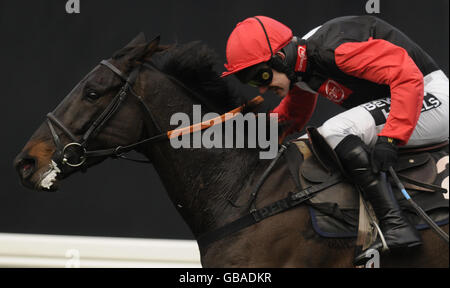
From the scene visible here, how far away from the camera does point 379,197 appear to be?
2.59 metres

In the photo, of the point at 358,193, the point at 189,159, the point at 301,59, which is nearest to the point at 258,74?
the point at 301,59

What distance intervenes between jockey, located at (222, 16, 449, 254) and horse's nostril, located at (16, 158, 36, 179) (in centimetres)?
118

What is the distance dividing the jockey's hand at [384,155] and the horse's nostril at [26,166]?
5.78 ft

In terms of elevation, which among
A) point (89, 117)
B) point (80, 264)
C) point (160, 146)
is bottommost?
point (80, 264)

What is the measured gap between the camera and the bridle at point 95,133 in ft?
9.10

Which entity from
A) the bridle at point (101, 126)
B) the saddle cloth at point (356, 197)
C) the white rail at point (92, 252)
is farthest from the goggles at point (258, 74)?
the white rail at point (92, 252)

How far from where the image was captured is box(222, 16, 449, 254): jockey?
261 centimetres

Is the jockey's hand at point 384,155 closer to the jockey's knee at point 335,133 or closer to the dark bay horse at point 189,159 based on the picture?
the jockey's knee at point 335,133

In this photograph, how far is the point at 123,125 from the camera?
2834mm

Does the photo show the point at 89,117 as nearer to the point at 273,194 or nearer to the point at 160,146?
the point at 160,146

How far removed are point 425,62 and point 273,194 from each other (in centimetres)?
114

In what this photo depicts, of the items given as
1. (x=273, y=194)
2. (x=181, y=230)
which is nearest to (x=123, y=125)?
(x=273, y=194)

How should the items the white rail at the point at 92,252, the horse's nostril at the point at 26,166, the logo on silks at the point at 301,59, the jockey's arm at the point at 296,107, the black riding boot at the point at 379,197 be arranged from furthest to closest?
the white rail at the point at 92,252 → the jockey's arm at the point at 296,107 → the logo on silks at the point at 301,59 → the horse's nostril at the point at 26,166 → the black riding boot at the point at 379,197

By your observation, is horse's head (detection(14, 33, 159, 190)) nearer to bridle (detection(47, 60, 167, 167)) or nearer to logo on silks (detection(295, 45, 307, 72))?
bridle (detection(47, 60, 167, 167))
